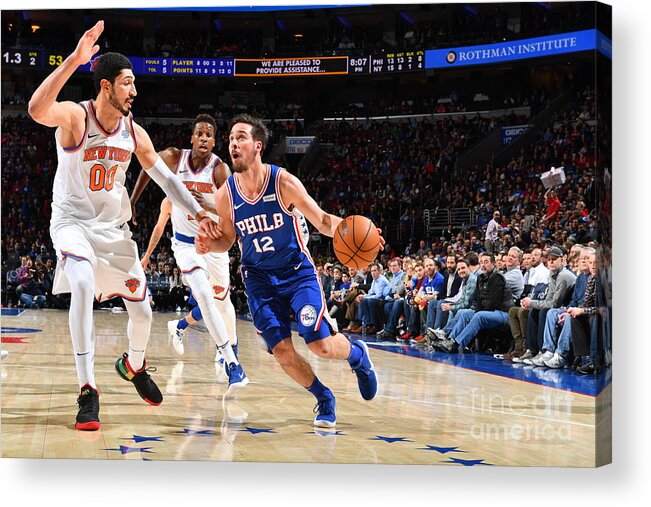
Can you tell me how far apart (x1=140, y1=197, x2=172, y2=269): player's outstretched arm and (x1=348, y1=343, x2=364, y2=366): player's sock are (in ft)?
5.28

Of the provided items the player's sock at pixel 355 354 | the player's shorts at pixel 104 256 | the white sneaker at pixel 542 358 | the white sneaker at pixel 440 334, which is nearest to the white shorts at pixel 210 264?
the player's shorts at pixel 104 256

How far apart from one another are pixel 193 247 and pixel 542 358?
289 cm

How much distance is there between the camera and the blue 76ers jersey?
5641 millimetres

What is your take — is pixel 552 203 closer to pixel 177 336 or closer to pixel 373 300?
pixel 373 300

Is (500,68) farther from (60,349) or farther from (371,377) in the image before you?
(60,349)

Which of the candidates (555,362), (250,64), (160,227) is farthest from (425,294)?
(250,64)

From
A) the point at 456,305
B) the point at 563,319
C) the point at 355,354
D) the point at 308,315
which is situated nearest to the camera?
the point at 308,315

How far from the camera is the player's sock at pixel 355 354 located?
5.72m

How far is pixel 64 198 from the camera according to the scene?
5.68 metres

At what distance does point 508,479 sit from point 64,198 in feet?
11.1

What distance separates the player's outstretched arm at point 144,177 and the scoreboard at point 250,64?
1.80 feet

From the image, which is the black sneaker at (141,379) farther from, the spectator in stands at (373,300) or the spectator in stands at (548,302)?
the spectator in stands at (548,302)

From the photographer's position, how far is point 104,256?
566 centimetres

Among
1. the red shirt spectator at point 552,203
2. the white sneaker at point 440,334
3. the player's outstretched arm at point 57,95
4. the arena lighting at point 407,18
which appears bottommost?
the white sneaker at point 440,334
